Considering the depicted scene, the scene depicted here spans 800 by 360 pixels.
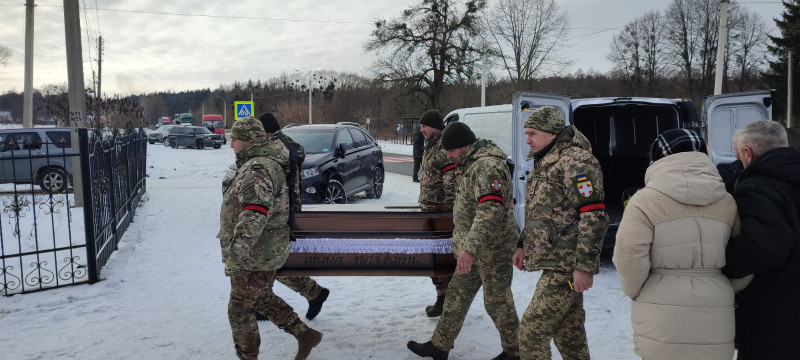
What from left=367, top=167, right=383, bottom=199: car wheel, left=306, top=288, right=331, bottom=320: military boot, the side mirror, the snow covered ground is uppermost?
the side mirror

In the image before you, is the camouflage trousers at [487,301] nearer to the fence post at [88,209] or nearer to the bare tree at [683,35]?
the fence post at [88,209]

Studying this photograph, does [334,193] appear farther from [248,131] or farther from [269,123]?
[248,131]

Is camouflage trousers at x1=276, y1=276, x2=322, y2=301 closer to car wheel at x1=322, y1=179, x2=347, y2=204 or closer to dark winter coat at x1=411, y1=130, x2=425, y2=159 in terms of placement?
car wheel at x1=322, y1=179, x2=347, y2=204

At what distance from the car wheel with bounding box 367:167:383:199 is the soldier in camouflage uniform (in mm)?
6347

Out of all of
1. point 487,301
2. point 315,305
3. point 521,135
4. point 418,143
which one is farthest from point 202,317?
point 418,143

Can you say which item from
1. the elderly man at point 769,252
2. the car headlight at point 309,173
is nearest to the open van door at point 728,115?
the elderly man at point 769,252

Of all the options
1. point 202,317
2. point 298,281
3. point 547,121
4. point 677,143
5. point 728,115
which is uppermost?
point 728,115

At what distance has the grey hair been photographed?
2.37m

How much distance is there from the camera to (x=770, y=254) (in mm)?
2141

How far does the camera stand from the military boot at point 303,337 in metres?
3.72

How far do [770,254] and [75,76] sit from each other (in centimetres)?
1018

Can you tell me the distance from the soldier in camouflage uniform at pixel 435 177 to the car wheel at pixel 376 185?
635 centimetres

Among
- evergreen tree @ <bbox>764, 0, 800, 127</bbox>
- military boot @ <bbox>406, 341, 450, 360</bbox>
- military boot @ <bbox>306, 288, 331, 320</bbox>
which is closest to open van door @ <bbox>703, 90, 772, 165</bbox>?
military boot @ <bbox>406, 341, 450, 360</bbox>

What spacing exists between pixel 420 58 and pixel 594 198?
111 ft
